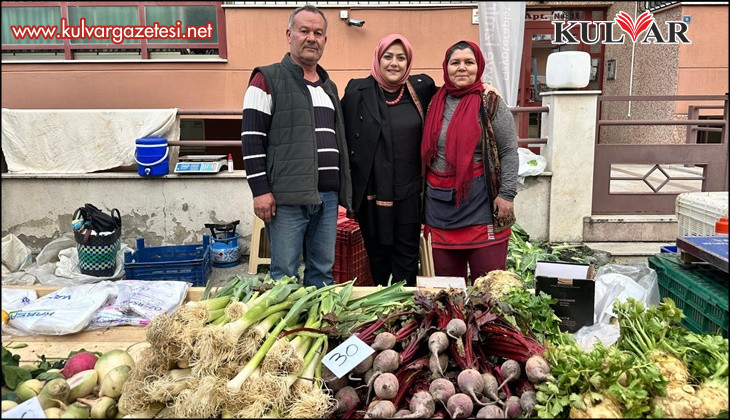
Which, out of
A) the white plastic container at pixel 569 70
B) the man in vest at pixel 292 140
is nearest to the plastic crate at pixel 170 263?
the man in vest at pixel 292 140

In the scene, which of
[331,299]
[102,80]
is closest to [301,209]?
[331,299]

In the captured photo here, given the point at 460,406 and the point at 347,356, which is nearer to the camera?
the point at 460,406

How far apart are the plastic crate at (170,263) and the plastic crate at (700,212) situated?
13.1ft

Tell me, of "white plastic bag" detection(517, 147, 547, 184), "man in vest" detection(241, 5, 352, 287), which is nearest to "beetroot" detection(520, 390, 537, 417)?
"man in vest" detection(241, 5, 352, 287)

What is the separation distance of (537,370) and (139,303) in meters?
2.09

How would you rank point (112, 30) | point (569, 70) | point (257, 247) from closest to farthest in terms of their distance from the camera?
point (257, 247), point (569, 70), point (112, 30)

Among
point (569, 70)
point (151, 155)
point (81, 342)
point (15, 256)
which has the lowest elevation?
point (15, 256)

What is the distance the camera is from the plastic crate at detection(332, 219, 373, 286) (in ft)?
14.6

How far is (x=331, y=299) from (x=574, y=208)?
466 centimetres

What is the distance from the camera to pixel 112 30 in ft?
27.1

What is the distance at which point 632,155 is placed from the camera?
6.37m

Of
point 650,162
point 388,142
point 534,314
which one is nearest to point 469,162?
point 388,142

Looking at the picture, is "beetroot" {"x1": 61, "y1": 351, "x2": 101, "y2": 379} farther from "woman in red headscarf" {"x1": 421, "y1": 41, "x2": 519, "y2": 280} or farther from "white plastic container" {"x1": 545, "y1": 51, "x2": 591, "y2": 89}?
"white plastic container" {"x1": 545, "y1": 51, "x2": 591, "y2": 89}

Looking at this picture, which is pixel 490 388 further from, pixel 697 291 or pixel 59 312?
pixel 59 312
